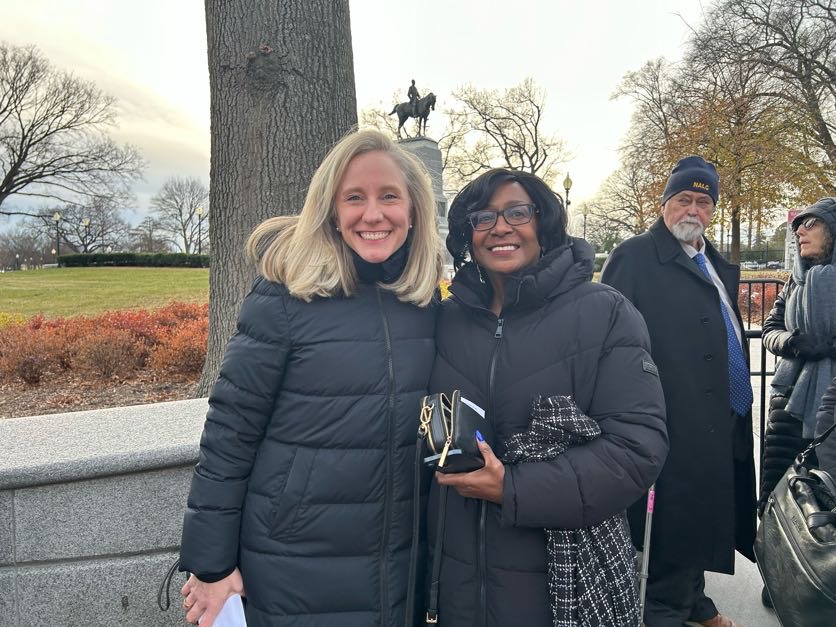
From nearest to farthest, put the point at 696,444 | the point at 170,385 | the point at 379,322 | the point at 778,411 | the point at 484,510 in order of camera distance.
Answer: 1. the point at 484,510
2. the point at 379,322
3. the point at 696,444
4. the point at 778,411
5. the point at 170,385

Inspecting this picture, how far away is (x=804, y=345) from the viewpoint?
114 inches

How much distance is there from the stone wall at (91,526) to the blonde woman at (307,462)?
101 centimetres

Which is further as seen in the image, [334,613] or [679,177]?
[679,177]

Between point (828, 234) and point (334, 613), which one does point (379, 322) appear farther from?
point (828, 234)

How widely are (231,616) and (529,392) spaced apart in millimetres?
1075

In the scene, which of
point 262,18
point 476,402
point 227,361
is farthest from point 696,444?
point 262,18

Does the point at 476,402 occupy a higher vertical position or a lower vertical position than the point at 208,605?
higher

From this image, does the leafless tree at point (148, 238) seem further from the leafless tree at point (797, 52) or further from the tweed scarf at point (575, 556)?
the tweed scarf at point (575, 556)

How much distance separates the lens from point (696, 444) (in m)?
2.66

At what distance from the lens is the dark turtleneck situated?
1768 mm

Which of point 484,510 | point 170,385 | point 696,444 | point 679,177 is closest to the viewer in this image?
point 484,510

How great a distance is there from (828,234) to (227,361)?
3073mm

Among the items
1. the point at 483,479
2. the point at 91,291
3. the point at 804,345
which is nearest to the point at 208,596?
the point at 483,479

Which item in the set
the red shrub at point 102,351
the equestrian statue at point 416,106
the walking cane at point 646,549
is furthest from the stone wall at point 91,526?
the equestrian statue at point 416,106
